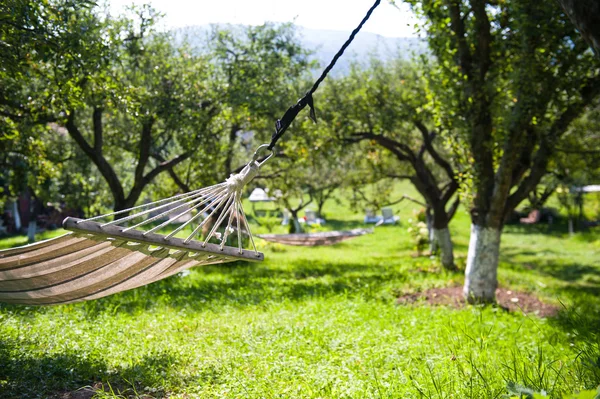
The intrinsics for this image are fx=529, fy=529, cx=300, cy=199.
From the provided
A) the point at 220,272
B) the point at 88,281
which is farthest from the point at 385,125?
the point at 88,281

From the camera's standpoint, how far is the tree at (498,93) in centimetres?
568

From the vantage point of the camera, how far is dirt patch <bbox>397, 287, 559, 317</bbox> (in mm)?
6066

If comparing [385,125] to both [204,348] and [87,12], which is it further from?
[204,348]

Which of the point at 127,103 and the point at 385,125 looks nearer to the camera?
the point at 127,103

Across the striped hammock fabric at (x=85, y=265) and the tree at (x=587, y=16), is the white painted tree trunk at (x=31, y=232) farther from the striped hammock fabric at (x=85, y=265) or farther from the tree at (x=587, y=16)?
the tree at (x=587, y=16)

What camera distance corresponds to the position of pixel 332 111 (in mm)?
9461

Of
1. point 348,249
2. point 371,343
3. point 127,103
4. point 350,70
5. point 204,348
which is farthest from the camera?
point 348,249

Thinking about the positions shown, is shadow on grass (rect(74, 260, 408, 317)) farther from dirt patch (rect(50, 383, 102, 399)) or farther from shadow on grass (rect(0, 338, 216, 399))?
dirt patch (rect(50, 383, 102, 399))

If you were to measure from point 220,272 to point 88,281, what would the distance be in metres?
6.15

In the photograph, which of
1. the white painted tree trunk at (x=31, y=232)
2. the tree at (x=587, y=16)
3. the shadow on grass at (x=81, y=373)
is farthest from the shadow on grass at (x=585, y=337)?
the white painted tree trunk at (x=31, y=232)

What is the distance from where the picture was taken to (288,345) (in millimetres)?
3877

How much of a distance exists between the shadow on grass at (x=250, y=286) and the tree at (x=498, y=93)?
179cm

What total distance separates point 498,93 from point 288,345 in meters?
3.96

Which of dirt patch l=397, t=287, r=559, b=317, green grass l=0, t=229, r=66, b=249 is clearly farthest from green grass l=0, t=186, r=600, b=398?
green grass l=0, t=229, r=66, b=249
